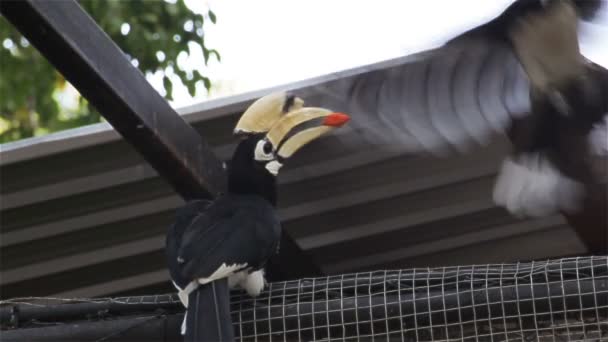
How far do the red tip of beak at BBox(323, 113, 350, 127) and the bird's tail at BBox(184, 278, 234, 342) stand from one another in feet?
1.37

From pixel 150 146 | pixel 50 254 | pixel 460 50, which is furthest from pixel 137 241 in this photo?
pixel 460 50

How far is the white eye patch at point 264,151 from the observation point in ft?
8.07

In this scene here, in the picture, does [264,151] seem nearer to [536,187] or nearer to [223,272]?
[223,272]

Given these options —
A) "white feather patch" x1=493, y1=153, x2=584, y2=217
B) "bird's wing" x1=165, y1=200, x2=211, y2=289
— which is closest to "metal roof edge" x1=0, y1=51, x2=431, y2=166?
"bird's wing" x1=165, y1=200, x2=211, y2=289

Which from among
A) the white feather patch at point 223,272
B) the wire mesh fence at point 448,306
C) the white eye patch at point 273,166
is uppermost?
the white eye patch at point 273,166

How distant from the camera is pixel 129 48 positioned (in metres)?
4.12

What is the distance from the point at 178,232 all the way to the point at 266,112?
34 cm

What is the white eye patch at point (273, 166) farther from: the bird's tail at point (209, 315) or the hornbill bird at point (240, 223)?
the bird's tail at point (209, 315)

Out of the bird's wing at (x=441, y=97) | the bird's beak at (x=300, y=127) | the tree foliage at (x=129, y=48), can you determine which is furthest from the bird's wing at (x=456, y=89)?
the tree foliage at (x=129, y=48)

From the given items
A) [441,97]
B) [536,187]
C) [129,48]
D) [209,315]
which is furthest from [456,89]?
[129,48]

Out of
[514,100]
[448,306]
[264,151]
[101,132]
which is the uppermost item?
[101,132]

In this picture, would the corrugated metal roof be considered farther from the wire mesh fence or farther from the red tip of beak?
the wire mesh fence

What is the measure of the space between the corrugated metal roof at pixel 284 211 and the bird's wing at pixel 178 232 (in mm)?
270

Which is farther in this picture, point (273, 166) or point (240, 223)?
point (273, 166)
